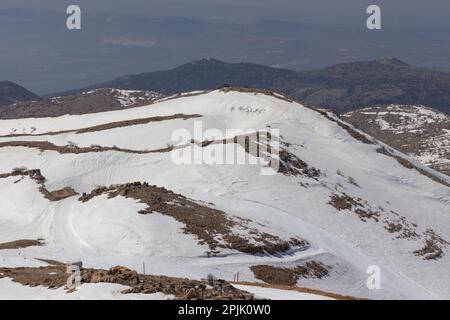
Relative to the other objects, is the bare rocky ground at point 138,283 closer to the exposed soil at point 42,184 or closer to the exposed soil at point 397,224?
the exposed soil at point 42,184

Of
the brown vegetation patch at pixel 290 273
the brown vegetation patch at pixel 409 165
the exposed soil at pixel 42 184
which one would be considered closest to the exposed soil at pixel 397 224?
the brown vegetation patch at pixel 290 273

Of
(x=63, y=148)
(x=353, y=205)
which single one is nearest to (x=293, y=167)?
(x=353, y=205)

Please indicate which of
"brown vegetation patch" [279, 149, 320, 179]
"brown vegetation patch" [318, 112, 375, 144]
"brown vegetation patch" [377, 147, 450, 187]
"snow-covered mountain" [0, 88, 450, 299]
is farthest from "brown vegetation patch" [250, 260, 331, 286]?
"brown vegetation patch" [318, 112, 375, 144]

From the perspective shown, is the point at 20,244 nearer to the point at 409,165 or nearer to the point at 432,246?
the point at 432,246

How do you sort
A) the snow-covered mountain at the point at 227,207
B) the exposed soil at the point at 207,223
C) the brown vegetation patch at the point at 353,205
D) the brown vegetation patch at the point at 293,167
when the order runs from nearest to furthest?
the snow-covered mountain at the point at 227,207
the exposed soil at the point at 207,223
the brown vegetation patch at the point at 353,205
the brown vegetation patch at the point at 293,167

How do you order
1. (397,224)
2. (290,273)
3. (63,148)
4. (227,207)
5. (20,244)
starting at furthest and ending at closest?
(63,148) < (397,224) < (227,207) < (20,244) < (290,273)
